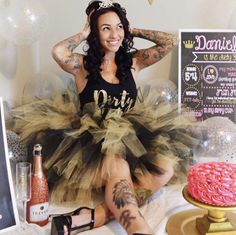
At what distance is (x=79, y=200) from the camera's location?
121 cm

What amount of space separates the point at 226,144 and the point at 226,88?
16.3 inches

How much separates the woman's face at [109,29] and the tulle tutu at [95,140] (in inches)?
9.5

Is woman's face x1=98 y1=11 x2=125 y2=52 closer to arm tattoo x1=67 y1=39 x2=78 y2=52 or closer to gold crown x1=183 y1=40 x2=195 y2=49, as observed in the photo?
arm tattoo x1=67 y1=39 x2=78 y2=52

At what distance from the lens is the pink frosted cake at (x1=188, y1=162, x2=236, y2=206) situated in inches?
37.7

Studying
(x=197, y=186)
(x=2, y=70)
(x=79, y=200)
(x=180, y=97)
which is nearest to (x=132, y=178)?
(x=79, y=200)

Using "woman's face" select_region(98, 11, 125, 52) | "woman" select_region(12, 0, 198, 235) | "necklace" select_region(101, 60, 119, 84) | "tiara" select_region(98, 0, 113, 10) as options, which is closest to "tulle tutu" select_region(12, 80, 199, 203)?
"woman" select_region(12, 0, 198, 235)

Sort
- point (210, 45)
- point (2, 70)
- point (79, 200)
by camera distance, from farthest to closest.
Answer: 1. point (210, 45)
2. point (2, 70)
3. point (79, 200)

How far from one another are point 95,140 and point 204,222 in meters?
0.44

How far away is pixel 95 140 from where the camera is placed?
4.13ft

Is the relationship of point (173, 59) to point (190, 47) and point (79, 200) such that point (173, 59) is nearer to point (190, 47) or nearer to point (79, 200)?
point (190, 47)

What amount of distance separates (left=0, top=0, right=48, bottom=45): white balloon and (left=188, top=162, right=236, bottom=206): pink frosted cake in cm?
79

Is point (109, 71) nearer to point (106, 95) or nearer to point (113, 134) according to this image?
point (106, 95)

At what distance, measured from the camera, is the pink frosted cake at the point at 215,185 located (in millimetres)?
958

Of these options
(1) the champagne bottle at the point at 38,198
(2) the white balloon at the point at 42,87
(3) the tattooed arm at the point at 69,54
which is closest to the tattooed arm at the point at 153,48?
(3) the tattooed arm at the point at 69,54
